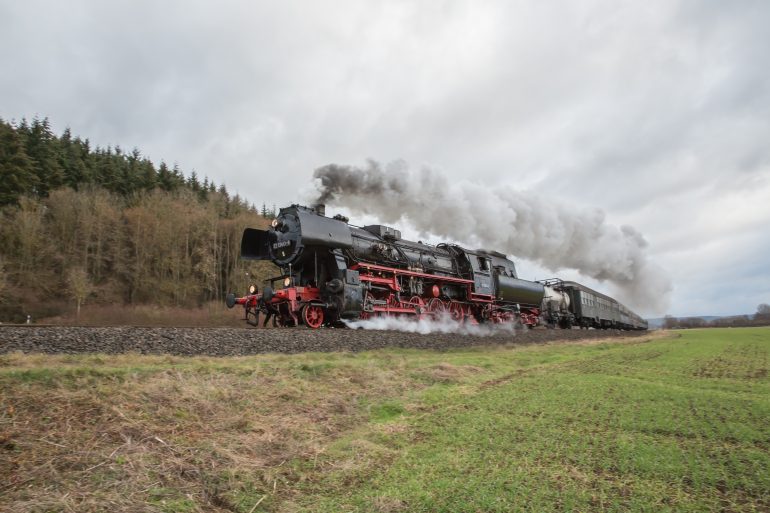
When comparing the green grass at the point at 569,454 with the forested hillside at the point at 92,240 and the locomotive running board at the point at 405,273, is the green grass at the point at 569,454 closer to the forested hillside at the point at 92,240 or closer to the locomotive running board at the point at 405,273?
the locomotive running board at the point at 405,273

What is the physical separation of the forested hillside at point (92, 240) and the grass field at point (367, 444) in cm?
3687

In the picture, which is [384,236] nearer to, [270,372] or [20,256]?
[270,372]

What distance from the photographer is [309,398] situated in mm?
5305

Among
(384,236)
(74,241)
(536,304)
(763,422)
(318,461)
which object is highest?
(74,241)

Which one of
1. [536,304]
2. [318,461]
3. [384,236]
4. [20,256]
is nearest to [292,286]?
[384,236]

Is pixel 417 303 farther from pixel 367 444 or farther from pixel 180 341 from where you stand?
pixel 367 444

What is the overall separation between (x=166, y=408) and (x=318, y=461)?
66.9 inches

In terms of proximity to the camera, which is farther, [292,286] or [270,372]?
[292,286]

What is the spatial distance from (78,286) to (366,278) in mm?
29732

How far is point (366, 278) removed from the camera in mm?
16422

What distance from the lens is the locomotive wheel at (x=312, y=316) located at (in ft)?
49.5

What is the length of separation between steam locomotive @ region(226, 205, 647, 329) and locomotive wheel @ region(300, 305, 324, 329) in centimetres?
4

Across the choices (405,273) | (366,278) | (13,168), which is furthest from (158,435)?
(13,168)

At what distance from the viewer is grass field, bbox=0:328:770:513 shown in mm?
2568
